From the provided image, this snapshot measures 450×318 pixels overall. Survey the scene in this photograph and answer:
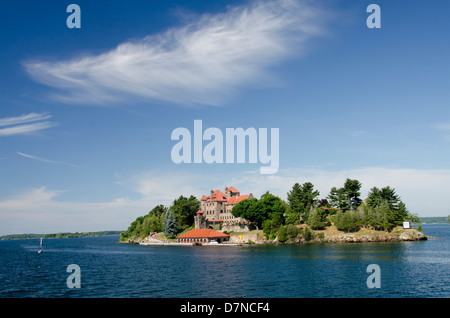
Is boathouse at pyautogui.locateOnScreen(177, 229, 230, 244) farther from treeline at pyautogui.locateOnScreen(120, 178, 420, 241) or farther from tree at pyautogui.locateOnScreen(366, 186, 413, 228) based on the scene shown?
tree at pyautogui.locateOnScreen(366, 186, 413, 228)

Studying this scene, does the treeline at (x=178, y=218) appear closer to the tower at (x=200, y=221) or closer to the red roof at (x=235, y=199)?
the tower at (x=200, y=221)

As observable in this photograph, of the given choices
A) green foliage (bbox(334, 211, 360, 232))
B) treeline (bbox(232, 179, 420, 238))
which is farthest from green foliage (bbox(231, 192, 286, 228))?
green foliage (bbox(334, 211, 360, 232))

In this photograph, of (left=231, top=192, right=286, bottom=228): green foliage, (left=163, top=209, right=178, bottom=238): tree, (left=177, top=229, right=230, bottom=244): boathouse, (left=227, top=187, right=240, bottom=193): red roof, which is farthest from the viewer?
(left=227, top=187, right=240, bottom=193): red roof

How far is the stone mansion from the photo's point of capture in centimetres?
14762

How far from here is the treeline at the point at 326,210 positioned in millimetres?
116631

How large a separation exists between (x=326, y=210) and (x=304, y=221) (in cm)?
1401

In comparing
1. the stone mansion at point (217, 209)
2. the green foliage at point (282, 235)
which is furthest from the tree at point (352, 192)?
the stone mansion at point (217, 209)

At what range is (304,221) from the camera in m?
128

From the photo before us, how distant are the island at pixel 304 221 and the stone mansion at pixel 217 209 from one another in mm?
466

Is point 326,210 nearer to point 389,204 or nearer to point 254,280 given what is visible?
point 389,204

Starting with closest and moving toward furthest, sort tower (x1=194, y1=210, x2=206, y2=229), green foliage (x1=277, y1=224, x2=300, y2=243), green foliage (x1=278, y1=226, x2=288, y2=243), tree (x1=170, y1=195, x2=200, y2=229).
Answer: green foliage (x1=278, y1=226, x2=288, y2=243) → green foliage (x1=277, y1=224, x2=300, y2=243) → tower (x1=194, y1=210, x2=206, y2=229) → tree (x1=170, y1=195, x2=200, y2=229)

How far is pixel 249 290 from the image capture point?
4047 centimetres

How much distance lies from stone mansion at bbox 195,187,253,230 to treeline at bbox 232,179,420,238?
1871 cm
